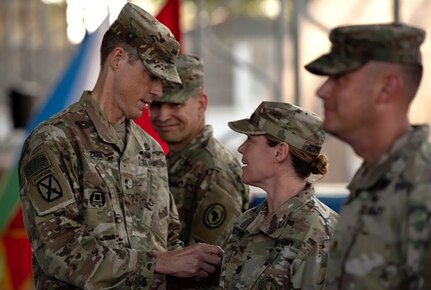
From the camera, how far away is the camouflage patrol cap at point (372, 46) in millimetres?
2793

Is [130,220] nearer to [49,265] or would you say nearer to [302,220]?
[49,265]

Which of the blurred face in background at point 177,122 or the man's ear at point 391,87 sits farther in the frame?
the blurred face in background at point 177,122

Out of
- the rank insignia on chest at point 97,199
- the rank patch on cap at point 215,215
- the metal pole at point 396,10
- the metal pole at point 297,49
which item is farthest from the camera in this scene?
the metal pole at point 297,49

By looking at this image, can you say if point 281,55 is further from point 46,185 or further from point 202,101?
point 46,185

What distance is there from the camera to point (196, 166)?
15.0 feet

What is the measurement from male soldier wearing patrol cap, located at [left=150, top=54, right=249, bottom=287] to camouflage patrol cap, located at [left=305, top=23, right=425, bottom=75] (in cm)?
162

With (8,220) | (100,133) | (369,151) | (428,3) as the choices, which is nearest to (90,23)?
(8,220)

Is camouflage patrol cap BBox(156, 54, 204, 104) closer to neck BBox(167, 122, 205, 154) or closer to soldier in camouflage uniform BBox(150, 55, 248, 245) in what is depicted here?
soldier in camouflage uniform BBox(150, 55, 248, 245)

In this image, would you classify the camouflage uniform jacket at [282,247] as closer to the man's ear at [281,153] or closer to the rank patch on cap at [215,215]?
the man's ear at [281,153]

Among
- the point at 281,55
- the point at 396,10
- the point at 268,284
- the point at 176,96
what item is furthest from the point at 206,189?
the point at 281,55

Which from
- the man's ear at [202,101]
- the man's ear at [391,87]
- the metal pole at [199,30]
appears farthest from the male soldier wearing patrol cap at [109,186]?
the metal pole at [199,30]

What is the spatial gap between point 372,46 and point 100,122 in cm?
131

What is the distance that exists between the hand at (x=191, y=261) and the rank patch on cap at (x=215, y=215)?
1.91ft

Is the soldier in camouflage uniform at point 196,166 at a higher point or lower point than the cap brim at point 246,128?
lower
